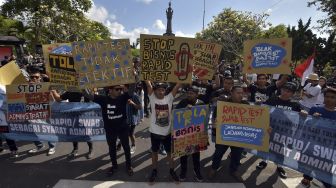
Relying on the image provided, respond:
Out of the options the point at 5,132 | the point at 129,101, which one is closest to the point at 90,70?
the point at 129,101

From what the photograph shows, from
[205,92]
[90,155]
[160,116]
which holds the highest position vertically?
[205,92]

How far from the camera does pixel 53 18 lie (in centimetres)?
3434

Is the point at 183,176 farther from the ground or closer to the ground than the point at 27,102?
closer to the ground

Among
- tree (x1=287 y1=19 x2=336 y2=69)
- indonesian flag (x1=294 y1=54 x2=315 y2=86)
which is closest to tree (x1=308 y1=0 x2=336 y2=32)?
tree (x1=287 y1=19 x2=336 y2=69)

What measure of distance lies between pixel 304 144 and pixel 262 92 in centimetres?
185

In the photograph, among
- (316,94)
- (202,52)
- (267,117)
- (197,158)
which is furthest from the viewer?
(316,94)

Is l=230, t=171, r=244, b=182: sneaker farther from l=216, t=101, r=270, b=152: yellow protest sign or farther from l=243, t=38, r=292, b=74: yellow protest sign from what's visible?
l=243, t=38, r=292, b=74: yellow protest sign

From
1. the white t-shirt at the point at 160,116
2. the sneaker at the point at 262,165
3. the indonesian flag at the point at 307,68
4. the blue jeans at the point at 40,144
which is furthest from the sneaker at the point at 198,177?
the indonesian flag at the point at 307,68

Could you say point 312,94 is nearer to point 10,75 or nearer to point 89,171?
point 89,171

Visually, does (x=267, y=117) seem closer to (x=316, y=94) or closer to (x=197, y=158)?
(x=197, y=158)

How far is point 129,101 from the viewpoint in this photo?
19.7ft

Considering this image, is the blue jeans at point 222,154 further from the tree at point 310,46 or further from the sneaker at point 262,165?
the tree at point 310,46

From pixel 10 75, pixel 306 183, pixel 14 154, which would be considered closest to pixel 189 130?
pixel 306 183

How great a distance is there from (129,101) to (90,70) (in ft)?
3.14
